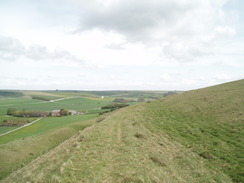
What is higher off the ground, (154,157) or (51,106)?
(154,157)

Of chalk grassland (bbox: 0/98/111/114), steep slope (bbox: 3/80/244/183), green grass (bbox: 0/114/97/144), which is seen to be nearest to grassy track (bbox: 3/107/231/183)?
steep slope (bbox: 3/80/244/183)

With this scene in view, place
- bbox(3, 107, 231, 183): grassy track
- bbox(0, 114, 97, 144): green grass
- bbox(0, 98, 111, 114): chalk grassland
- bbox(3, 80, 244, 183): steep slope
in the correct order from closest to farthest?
1. bbox(3, 107, 231, 183): grassy track
2. bbox(3, 80, 244, 183): steep slope
3. bbox(0, 114, 97, 144): green grass
4. bbox(0, 98, 111, 114): chalk grassland

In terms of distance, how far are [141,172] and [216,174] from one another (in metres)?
5.60

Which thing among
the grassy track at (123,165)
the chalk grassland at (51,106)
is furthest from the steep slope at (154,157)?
the chalk grassland at (51,106)

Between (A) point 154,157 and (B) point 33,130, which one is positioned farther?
(B) point 33,130

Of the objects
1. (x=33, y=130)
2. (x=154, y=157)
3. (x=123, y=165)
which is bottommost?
(x=33, y=130)

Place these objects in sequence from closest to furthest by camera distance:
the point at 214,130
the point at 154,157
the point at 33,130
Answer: the point at 154,157, the point at 214,130, the point at 33,130

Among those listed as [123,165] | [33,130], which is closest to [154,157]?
[123,165]

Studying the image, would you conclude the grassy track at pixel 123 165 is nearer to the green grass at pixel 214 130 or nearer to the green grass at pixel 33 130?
the green grass at pixel 214 130

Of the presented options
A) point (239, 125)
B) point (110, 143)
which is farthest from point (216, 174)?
point (239, 125)

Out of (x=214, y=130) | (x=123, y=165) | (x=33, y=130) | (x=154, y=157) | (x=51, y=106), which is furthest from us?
(x=51, y=106)

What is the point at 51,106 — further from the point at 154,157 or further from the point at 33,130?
the point at 154,157

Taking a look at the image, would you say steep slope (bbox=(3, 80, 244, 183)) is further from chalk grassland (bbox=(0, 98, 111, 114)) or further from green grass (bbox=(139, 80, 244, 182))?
chalk grassland (bbox=(0, 98, 111, 114))

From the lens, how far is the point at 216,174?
11148 millimetres
